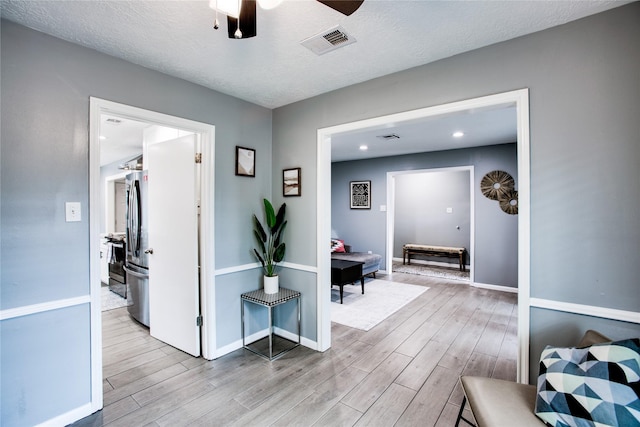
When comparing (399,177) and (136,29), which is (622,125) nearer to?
(136,29)

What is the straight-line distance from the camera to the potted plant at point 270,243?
303cm

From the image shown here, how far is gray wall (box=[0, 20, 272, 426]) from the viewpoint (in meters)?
1.76

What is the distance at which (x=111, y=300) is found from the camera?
4.61 meters

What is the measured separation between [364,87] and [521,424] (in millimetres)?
2495

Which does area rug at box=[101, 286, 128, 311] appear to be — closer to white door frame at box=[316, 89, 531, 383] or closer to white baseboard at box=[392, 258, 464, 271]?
white door frame at box=[316, 89, 531, 383]

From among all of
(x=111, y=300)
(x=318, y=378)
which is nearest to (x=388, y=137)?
(x=318, y=378)

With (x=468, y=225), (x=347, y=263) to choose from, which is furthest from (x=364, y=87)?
(x=468, y=225)

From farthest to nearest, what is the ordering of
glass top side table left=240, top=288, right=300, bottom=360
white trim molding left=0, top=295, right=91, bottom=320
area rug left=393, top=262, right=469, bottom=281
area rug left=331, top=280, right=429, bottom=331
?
1. area rug left=393, top=262, right=469, bottom=281
2. area rug left=331, top=280, right=429, bottom=331
3. glass top side table left=240, top=288, right=300, bottom=360
4. white trim molding left=0, top=295, right=91, bottom=320

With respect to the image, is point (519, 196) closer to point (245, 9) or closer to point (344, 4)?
point (344, 4)

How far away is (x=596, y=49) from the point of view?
1.70 meters

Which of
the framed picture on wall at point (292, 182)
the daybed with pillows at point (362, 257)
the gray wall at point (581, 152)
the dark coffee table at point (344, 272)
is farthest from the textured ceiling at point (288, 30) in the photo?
the daybed with pillows at point (362, 257)

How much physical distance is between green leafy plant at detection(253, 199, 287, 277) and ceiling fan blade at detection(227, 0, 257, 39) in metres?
1.82

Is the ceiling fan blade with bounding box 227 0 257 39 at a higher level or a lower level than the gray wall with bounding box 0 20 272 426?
higher

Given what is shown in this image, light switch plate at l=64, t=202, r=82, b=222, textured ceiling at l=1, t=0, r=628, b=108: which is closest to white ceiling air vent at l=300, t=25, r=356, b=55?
textured ceiling at l=1, t=0, r=628, b=108
